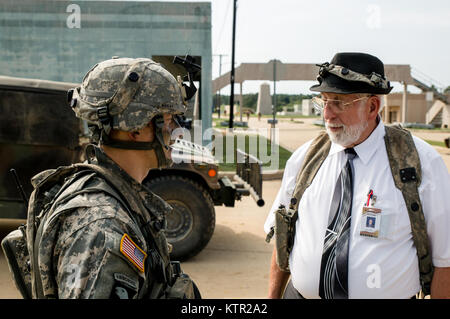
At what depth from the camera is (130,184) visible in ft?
6.52

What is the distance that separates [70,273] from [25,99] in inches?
194

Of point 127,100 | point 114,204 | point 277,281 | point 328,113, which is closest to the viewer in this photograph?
point 114,204

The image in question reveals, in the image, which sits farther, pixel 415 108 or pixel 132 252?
pixel 415 108

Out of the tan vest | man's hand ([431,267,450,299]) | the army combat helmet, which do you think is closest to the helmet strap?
the army combat helmet

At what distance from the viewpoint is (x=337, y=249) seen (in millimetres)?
2580

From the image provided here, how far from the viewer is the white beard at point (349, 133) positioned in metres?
2.75

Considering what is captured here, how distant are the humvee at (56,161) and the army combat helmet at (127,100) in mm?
4035

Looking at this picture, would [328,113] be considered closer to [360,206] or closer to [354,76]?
[354,76]

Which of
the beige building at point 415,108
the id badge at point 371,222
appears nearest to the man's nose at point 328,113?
the id badge at point 371,222

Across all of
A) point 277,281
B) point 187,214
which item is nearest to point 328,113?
point 277,281

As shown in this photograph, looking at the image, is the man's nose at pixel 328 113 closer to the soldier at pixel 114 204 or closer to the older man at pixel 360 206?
the older man at pixel 360 206

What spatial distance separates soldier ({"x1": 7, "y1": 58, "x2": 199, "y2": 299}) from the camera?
1.61m

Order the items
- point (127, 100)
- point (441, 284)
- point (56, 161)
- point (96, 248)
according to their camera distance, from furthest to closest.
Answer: point (56, 161)
point (441, 284)
point (127, 100)
point (96, 248)

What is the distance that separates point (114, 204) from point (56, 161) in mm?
4602
